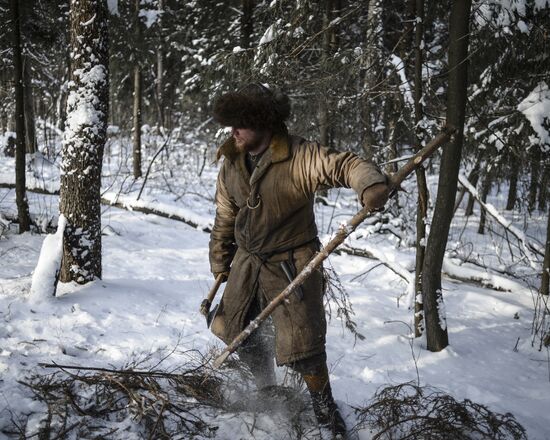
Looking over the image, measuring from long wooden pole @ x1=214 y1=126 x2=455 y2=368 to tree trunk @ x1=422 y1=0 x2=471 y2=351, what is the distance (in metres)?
1.26

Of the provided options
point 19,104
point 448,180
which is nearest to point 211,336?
point 448,180

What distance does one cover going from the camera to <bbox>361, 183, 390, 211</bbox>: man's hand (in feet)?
6.77

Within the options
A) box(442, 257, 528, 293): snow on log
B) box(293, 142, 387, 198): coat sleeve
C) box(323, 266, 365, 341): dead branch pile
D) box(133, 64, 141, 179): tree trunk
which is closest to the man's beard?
box(293, 142, 387, 198): coat sleeve

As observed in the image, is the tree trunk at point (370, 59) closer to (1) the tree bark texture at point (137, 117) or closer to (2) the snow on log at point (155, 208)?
(2) the snow on log at point (155, 208)

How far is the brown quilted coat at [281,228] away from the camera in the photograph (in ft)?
7.90

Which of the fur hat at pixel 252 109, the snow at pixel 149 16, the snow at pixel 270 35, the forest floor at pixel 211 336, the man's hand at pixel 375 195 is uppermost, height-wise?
the snow at pixel 149 16

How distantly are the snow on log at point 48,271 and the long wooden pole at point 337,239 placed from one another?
213 centimetres

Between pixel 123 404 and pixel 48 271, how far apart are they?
1.92m

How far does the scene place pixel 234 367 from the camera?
3029 millimetres

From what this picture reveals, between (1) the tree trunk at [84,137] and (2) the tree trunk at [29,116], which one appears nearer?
(1) the tree trunk at [84,137]

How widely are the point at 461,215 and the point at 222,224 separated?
1338 centimetres

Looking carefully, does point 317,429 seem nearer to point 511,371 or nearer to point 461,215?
point 511,371

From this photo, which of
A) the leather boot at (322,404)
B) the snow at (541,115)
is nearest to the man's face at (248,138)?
the leather boot at (322,404)

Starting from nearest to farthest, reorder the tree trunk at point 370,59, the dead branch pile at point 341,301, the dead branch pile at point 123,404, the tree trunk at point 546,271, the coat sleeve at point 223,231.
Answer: the dead branch pile at point 123,404, the coat sleeve at point 223,231, the dead branch pile at point 341,301, the tree trunk at point 370,59, the tree trunk at point 546,271
